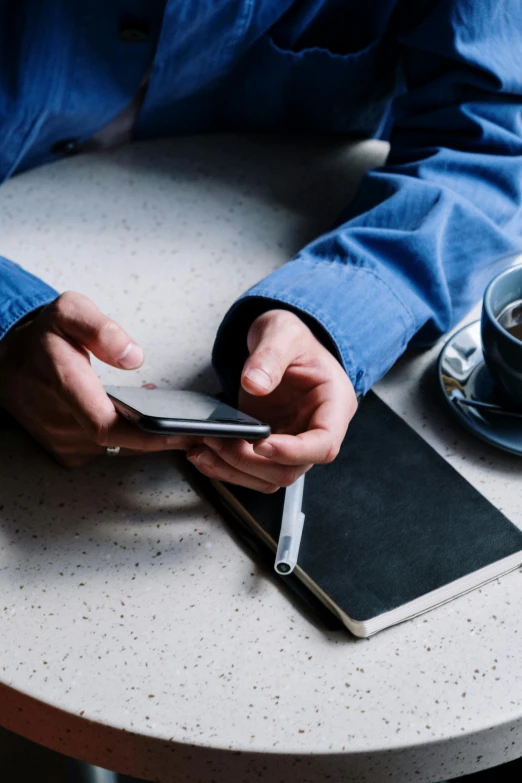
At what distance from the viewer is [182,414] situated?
534 mm

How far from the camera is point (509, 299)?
663 millimetres

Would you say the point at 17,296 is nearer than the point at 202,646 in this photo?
No

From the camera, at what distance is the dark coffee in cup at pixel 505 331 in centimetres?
62

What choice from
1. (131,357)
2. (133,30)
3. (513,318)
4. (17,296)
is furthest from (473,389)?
(133,30)

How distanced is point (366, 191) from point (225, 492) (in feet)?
1.30

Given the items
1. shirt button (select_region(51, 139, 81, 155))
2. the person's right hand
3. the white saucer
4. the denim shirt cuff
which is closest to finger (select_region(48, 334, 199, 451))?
the person's right hand

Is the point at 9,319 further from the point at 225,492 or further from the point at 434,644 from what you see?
the point at 434,644

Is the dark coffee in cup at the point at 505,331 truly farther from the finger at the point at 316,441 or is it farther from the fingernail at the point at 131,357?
the fingernail at the point at 131,357

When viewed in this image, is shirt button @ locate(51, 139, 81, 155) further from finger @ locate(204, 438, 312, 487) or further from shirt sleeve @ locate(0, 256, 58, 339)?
finger @ locate(204, 438, 312, 487)

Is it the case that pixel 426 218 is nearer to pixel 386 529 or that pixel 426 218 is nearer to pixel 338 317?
pixel 338 317

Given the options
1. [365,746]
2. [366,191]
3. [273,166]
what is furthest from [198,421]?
[273,166]

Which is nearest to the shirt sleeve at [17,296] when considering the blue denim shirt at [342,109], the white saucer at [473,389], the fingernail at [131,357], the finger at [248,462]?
the blue denim shirt at [342,109]

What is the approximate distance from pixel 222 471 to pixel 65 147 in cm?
53

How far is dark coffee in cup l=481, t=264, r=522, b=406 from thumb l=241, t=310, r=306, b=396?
15cm
